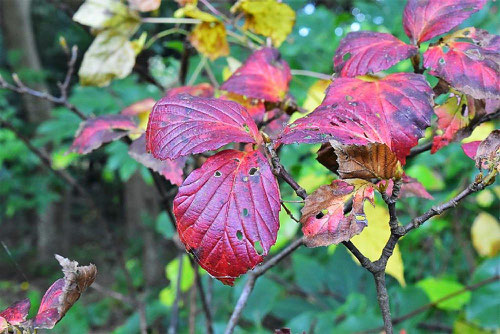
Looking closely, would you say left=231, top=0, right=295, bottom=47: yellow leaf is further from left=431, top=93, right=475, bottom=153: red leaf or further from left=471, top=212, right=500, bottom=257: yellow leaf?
left=471, top=212, right=500, bottom=257: yellow leaf

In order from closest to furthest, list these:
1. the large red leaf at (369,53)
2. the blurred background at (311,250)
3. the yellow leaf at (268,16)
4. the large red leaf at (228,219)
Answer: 1. the large red leaf at (228,219)
2. the large red leaf at (369,53)
3. the yellow leaf at (268,16)
4. the blurred background at (311,250)

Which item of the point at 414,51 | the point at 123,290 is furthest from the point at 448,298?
the point at 123,290

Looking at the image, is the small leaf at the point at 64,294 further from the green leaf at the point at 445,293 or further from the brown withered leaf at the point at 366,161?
the green leaf at the point at 445,293

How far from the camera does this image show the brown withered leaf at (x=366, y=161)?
0.30 meters

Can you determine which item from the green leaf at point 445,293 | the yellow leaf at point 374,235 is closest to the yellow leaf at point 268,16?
the yellow leaf at point 374,235

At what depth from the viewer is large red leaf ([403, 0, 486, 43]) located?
17.0 inches

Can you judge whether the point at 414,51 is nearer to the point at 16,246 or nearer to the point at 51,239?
the point at 51,239

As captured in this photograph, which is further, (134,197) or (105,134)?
(134,197)

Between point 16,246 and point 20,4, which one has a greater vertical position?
point 20,4

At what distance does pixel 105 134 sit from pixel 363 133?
33 centimetres

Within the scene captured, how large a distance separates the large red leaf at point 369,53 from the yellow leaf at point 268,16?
19 cm

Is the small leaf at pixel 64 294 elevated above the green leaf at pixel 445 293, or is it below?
above

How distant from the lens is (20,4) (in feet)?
14.2

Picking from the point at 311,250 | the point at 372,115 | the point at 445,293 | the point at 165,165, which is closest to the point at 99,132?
the point at 165,165
